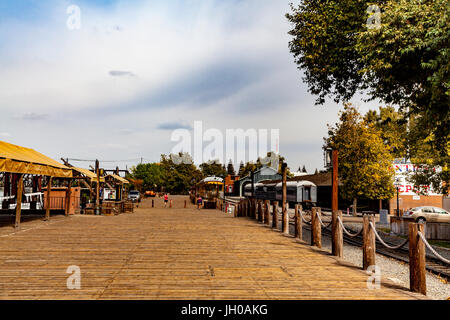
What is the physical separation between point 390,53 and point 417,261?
8508 mm

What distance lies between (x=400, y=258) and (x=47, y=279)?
39.1 feet

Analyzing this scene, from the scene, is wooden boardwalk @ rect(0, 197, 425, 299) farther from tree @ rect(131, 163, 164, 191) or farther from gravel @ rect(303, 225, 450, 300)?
tree @ rect(131, 163, 164, 191)

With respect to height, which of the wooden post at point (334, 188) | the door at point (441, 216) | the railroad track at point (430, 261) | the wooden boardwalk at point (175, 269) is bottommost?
the railroad track at point (430, 261)

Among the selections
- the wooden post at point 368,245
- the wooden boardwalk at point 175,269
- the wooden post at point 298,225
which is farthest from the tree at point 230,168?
the wooden post at point 368,245

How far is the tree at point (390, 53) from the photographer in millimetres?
10688

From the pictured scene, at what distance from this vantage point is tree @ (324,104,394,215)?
2831 cm

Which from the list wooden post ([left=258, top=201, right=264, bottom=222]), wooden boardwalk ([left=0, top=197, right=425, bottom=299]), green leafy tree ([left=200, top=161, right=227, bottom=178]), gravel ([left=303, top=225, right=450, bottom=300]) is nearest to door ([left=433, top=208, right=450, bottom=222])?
gravel ([left=303, top=225, right=450, bottom=300])

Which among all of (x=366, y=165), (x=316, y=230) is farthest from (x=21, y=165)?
(x=366, y=165)

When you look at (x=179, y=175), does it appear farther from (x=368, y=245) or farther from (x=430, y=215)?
(x=368, y=245)

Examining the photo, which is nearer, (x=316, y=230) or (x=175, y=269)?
(x=175, y=269)

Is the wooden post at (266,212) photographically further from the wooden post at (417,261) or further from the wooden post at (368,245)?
the wooden post at (417,261)

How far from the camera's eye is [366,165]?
2872 cm

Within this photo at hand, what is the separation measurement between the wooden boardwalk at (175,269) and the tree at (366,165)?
1960 cm
